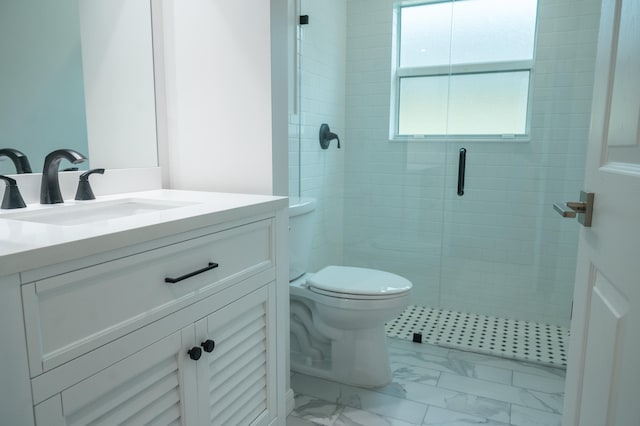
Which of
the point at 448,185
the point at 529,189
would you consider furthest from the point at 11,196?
the point at 529,189

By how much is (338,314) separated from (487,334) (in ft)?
3.75

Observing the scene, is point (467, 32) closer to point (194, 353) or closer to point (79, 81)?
point (79, 81)

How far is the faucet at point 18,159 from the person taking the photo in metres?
1.21

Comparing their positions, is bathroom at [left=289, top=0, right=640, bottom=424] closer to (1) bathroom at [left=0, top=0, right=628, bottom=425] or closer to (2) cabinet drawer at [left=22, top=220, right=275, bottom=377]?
(1) bathroom at [left=0, top=0, right=628, bottom=425]

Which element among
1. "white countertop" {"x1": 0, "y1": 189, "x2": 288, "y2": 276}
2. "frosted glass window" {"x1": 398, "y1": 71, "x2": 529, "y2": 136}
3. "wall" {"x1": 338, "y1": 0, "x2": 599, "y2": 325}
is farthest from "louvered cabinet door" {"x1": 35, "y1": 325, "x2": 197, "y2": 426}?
"frosted glass window" {"x1": 398, "y1": 71, "x2": 529, "y2": 136}

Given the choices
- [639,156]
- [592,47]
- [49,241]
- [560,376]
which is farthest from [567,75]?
[49,241]

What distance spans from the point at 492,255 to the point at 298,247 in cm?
141

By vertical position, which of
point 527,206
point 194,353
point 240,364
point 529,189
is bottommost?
point 240,364

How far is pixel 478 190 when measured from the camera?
9.09 feet

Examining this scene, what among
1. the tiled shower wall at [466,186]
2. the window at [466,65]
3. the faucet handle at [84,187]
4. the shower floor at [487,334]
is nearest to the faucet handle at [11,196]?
the faucet handle at [84,187]

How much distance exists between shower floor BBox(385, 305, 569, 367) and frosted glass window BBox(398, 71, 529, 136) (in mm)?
1173

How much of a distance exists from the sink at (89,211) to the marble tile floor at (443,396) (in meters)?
1.02

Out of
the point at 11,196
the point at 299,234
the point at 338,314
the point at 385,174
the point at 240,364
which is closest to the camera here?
the point at 11,196

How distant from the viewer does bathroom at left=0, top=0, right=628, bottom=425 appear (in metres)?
1.64
